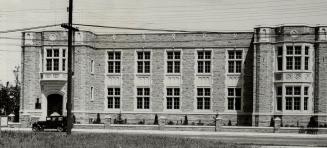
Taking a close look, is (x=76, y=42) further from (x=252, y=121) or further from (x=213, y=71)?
(x=252, y=121)

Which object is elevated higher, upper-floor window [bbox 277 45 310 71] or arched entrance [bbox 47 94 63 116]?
upper-floor window [bbox 277 45 310 71]

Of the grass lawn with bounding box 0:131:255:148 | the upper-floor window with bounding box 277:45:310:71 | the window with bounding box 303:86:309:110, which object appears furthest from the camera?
the window with bounding box 303:86:309:110

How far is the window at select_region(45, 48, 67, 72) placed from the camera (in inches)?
1757

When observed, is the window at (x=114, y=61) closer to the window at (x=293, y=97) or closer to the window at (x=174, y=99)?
the window at (x=174, y=99)

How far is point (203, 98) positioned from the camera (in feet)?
147

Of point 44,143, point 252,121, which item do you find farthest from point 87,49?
point 44,143

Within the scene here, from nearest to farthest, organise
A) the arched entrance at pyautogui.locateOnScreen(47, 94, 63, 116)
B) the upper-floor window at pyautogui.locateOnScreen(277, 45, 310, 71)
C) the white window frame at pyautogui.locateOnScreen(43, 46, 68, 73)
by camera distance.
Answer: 1. the upper-floor window at pyautogui.locateOnScreen(277, 45, 310, 71)
2. the white window frame at pyautogui.locateOnScreen(43, 46, 68, 73)
3. the arched entrance at pyautogui.locateOnScreen(47, 94, 63, 116)

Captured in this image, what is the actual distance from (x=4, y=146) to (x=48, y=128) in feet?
61.4

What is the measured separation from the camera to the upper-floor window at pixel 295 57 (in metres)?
40.9

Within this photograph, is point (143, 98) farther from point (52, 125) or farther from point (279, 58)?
point (279, 58)

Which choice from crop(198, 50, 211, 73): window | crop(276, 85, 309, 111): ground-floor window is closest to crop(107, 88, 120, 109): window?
crop(198, 50, 211, 73): window

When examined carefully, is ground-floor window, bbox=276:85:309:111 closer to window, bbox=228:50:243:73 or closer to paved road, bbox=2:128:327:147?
window, bbox=228:50:243:73

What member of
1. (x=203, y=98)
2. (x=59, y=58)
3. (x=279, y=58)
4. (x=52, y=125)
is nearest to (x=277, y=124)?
(x=279, y=58)

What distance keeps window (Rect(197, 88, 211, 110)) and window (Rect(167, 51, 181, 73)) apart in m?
2.65
